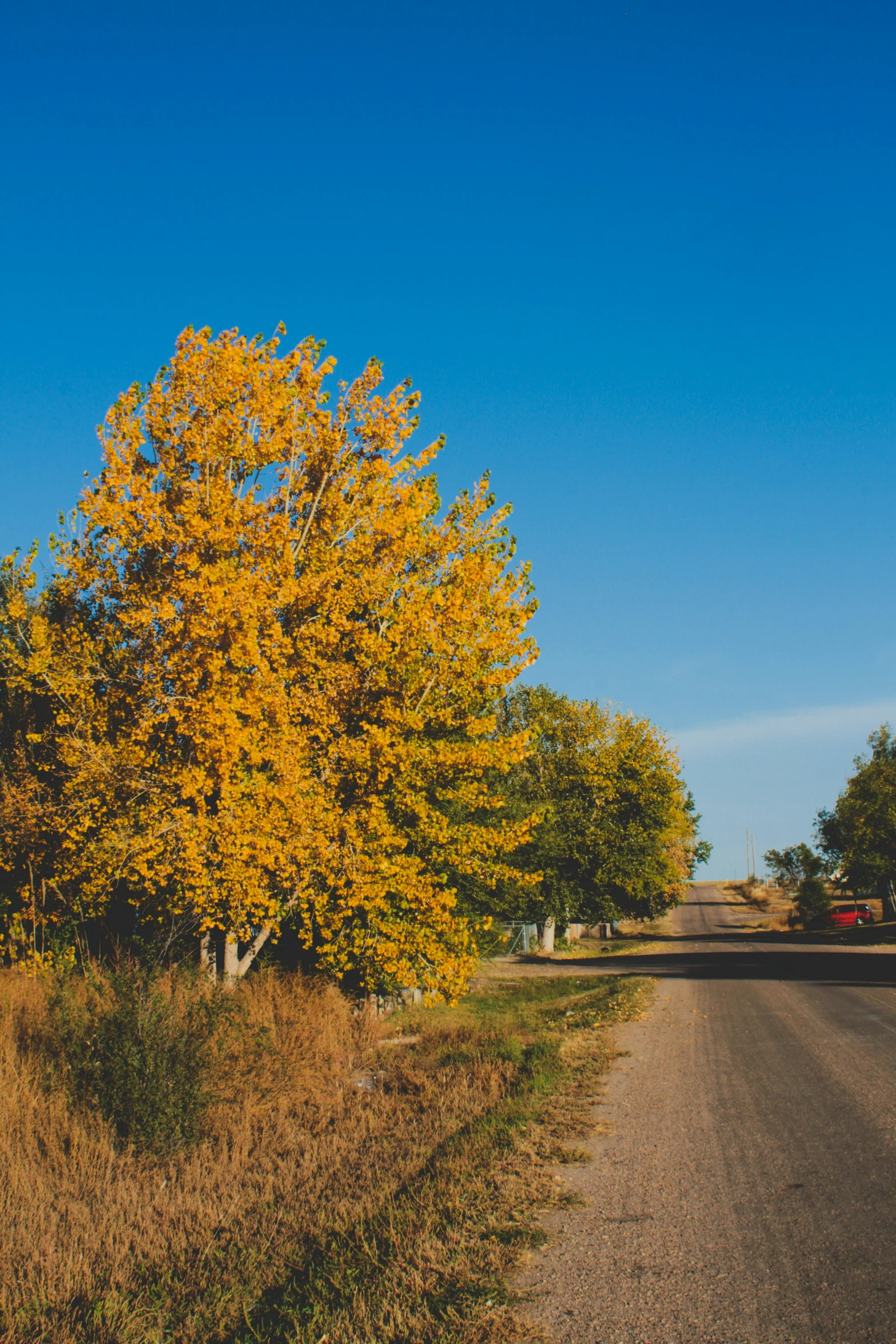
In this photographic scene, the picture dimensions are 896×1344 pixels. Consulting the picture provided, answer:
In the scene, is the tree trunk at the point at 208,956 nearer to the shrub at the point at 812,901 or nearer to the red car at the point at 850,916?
the red car at the point at 850,916

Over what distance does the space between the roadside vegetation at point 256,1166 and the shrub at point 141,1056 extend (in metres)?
0.02

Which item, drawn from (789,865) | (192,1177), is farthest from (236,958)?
(789,865)

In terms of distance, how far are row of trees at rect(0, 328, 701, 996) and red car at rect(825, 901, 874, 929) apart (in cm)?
4398

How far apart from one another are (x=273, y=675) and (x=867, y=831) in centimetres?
4282

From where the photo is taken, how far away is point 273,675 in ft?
37.4

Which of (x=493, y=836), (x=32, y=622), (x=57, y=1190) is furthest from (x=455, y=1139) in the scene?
(x=32, y=622)

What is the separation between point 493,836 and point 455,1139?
5.81 meters

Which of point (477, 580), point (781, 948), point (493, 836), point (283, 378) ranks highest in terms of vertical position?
point (283, 378)

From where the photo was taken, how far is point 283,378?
14.0 meters

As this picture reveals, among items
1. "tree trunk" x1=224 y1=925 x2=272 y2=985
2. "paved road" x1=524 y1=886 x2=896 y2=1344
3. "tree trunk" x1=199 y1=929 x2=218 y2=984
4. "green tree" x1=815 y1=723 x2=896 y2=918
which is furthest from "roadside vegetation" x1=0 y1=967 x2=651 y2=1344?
"green tree" x1=815 y1=723 x2=896 y2=918

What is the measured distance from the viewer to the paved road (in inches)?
157

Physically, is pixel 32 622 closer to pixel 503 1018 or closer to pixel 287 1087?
pixel 287 1087

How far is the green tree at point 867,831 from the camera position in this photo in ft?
146

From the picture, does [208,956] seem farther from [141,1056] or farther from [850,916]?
[850,916]
